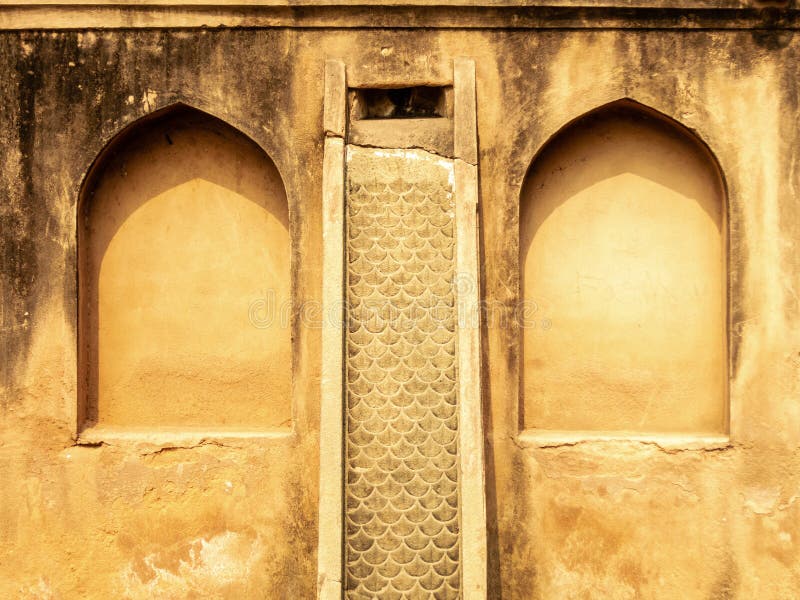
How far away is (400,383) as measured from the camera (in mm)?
3215

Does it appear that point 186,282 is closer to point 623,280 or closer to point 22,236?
point 22,236

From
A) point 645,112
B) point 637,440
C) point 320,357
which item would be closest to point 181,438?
point 320,357

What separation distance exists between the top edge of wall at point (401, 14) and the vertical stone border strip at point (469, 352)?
49cm

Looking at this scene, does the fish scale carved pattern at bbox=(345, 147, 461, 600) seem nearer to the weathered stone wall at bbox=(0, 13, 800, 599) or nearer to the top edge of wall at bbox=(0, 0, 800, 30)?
the weathered stone wall at bbox=(0, 13, 800, 599)

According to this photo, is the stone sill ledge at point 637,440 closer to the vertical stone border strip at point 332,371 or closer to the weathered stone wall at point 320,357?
the weathered stone wall at point 320,357

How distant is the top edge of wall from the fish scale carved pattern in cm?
91

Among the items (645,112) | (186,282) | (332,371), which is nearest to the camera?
(332,371)

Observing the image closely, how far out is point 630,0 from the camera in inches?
143

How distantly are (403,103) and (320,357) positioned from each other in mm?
1579

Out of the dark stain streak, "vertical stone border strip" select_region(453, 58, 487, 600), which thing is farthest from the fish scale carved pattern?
the dark stain streak

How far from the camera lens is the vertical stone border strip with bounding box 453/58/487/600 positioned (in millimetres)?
3055

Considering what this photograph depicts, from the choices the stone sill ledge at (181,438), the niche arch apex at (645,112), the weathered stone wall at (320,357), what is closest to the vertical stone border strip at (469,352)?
the weathered stone wall at (320,357)

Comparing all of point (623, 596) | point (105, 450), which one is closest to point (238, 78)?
point (105, 450)

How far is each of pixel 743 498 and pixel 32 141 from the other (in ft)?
14.9
